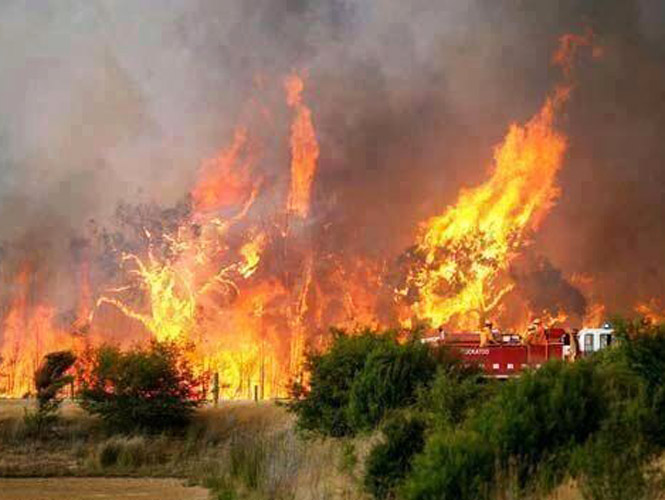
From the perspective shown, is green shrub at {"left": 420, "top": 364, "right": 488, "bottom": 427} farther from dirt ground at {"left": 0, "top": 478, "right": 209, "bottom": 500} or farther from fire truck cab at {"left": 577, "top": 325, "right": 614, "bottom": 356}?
fire truck cab at {"left": 577, "top": 325, "right": 614, "bottom": 356}

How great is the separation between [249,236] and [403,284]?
404 inches

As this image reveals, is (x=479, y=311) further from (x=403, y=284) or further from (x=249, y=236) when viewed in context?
(x=249, y=236)

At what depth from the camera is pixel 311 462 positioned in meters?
25.0

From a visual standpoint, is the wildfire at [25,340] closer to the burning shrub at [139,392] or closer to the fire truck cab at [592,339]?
the burning shrub at [139,392]

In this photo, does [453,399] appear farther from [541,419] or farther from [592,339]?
[592,339]

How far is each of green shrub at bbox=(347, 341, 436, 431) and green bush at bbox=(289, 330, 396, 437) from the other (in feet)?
4.19

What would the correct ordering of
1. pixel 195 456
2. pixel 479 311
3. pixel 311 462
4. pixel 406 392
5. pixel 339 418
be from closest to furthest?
pixel 311 462 → pixel 406 392 → pixel 339 418 → pixel 195 456 → pixel 479 311

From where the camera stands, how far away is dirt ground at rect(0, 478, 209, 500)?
102 feet

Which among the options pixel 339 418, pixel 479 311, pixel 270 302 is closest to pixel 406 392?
pixel 339 418

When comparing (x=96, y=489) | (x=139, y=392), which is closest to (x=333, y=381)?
(x=96, y=489)

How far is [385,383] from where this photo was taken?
94.5ft

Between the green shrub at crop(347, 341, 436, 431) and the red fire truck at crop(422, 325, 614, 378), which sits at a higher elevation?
the red fire truck at crop(422, 325, 614, 378)

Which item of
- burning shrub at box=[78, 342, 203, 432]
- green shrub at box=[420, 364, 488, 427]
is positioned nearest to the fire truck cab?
green shrub at box=[420, 364, 488, 427]

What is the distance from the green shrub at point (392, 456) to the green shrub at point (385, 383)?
19.2 feet
